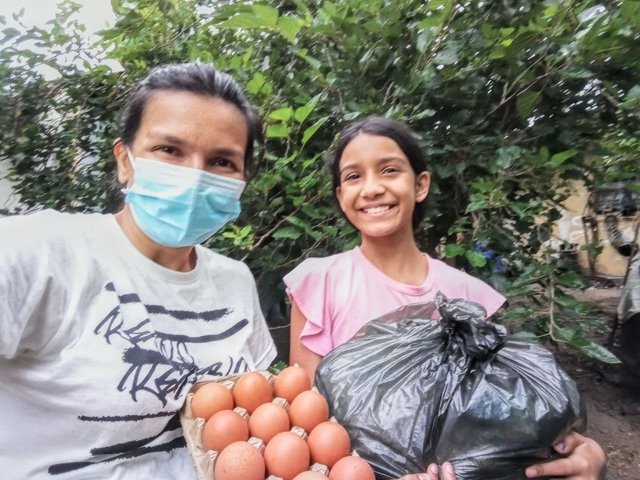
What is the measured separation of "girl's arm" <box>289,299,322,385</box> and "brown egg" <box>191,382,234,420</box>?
1.57 ft

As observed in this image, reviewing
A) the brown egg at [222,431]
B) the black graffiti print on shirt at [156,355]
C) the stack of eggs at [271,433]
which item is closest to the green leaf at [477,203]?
the stack of eggs at [271,433]

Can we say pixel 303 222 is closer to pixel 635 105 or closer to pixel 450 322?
pixel 450 322

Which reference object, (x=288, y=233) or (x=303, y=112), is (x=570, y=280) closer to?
(x=288, y=233)

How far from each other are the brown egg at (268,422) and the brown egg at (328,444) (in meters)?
0.08

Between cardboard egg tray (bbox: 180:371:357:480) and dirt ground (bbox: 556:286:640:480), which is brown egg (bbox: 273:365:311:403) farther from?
dirt ground (bbox: 556:286:640:480)

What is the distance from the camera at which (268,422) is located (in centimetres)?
115

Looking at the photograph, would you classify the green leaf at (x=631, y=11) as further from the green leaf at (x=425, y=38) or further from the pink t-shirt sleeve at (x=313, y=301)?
the pink t-shirt sleeve at (x=313, y=301)

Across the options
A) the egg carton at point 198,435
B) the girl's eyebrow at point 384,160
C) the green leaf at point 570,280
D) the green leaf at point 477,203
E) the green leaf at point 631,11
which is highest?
the green leaf at point 631,11

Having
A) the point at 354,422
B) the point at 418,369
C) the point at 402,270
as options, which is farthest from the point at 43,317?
the point at 402,270

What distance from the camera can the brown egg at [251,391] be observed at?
1213 mm

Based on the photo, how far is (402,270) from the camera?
177cm

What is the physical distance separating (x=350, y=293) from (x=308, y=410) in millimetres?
565

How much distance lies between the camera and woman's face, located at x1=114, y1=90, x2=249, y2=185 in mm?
1293

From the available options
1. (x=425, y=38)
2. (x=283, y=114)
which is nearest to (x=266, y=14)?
(x=283, y=114)
